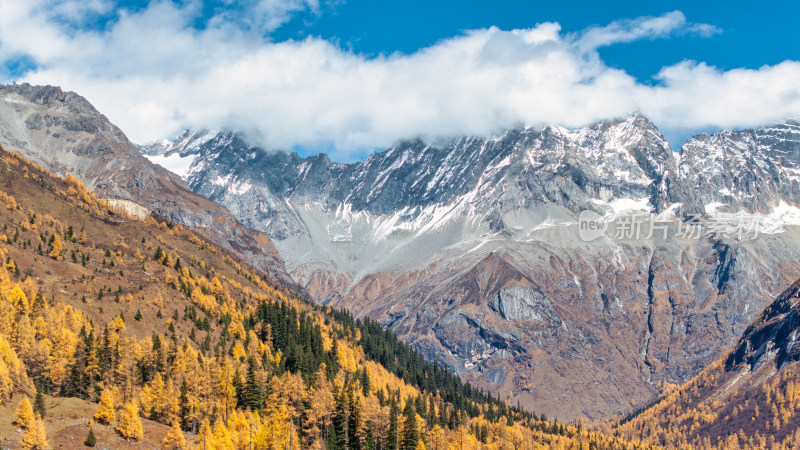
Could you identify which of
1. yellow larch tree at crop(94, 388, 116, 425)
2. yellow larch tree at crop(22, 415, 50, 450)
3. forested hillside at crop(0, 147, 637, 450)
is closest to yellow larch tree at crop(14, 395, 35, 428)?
forested hillside at crop(0, 147, 637, 450)

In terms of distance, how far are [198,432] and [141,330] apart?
1930 inches

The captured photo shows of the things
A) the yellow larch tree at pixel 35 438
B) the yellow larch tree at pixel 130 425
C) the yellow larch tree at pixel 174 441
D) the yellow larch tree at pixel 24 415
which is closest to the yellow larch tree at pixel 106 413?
the yellow larch tree at pixel 130 425

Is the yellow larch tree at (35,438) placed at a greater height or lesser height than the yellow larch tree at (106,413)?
lesser

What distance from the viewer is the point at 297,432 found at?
477 ft

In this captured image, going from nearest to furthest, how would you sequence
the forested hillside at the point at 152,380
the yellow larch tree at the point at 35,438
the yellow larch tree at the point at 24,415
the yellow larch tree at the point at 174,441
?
the yellow larch tree at the point at 35,438
the yellow larch tree at the point at 24,415
the yellow larch tree at the point at 174,441
the forested hillside at the point at 152,380

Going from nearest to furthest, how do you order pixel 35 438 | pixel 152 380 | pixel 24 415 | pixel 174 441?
pixel 35 438
pixel 24 415
pixel 174 441
pixel 152 380

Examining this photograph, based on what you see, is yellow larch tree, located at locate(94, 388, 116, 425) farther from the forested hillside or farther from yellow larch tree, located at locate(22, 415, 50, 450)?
yellow larch tree, located at locate(22, 415, 50, 450)

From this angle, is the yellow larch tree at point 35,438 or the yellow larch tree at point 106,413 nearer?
the yellow larch tree at point 35,438

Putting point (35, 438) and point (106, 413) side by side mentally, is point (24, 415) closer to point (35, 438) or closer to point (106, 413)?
point (35, 438)

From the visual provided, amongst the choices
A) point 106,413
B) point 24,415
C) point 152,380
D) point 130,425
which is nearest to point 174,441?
point 130,425

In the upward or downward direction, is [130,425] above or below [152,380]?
below

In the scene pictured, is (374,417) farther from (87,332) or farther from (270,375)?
(87,332)

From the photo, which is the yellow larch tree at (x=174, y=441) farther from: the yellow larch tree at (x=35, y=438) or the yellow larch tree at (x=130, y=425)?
the yellow larch tree at (x=35, y=438)

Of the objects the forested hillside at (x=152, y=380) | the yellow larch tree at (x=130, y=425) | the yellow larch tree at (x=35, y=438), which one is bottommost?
the yellow larch tree at (x=35, y=438)
